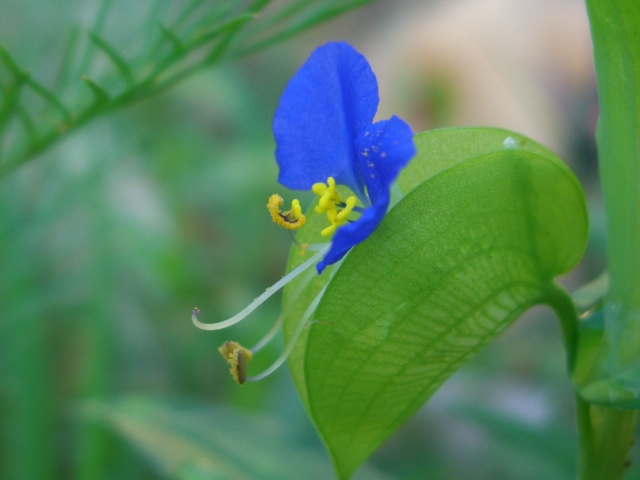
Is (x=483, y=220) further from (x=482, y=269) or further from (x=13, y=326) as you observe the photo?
(x=13, y=326)

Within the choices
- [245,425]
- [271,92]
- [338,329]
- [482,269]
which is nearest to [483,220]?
[482,269]

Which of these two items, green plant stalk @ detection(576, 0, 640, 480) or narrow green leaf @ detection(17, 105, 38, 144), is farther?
narrow green leaf @ detection(17, 105, 38, 144)

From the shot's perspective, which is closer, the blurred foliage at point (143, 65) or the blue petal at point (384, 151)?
the blue petal at point (384, 151)

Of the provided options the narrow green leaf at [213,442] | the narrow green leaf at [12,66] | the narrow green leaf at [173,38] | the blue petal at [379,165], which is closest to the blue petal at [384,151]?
the blue petal at [379,165]

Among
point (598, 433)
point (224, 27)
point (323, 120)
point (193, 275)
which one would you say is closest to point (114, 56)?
point (224, 27)

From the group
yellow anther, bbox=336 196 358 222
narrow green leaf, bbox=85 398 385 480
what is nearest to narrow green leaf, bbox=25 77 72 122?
yellow anther, bbox=336 196 358 222

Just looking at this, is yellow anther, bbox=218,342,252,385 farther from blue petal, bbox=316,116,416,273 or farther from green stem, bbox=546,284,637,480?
green stem, bbox=546,284,637,480

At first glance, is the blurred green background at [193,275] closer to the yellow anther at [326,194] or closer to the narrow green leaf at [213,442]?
the narrow green leaf at [213,442]
